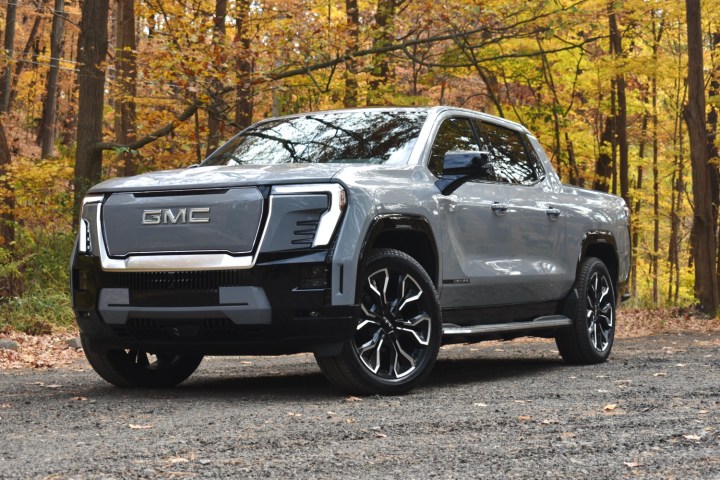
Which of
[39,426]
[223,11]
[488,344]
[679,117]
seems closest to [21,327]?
[488,344]

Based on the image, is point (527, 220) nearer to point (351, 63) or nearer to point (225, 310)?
point (225, 310)

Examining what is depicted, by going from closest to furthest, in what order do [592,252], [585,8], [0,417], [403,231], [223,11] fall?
[0,417]
[403,231]
[592,252]
[585,8]
[223,11]

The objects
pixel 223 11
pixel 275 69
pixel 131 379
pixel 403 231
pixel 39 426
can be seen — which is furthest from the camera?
pixel 223 11

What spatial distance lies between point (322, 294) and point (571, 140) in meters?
20.0

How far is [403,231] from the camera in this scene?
6703 millimetres

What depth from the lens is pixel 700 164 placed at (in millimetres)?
16812

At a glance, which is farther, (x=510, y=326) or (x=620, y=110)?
(x=620, y=110)

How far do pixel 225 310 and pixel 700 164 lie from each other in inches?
503

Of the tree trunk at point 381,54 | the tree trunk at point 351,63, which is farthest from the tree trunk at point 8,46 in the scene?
the tree trunk at point 381,54

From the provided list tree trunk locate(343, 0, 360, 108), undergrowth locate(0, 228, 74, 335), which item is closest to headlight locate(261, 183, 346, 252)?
undergrowth locate(0, 228, 74, 335)

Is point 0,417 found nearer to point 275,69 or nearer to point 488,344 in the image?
point 488,344

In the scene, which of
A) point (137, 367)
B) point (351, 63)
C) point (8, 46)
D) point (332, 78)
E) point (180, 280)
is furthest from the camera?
point (8, 46)

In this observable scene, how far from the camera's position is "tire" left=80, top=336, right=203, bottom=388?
692 cm

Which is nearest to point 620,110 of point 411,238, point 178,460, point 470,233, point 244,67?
point 244,67
